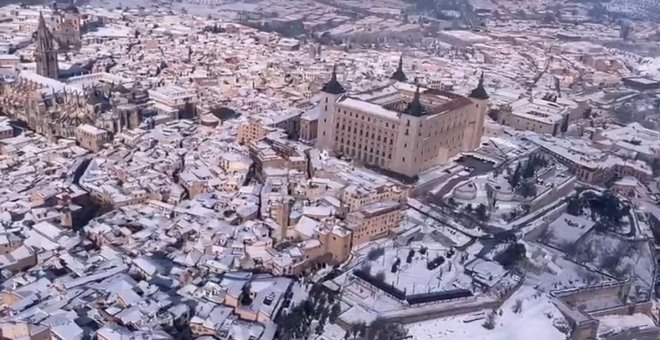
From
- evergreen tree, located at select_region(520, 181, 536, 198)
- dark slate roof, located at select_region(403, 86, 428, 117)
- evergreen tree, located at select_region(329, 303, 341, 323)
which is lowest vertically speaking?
evergreen tree, located at select_region(329, 303, 341, 323)

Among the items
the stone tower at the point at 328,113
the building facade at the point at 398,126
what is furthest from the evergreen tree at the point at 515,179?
the stone tower at the point at 328,113

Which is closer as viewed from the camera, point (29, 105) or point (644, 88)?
point (29, 105)

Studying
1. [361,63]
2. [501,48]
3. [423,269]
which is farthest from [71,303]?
[501,48]

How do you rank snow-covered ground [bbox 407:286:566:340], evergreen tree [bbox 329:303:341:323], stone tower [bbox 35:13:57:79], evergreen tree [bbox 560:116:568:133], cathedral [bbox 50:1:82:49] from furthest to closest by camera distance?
cathedral [bbox 50:1:82:49], stone tower [bbox 35:13:57:79], evergreen tree [bbox 560:116:568:133], snow-covered ground [bbox 407:286:566:340], evergreen tree [bbox 329:303:341:323]

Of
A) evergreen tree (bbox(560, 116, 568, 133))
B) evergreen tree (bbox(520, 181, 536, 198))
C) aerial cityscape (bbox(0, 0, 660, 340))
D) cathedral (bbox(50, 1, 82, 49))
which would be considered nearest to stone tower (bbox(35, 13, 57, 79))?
aerial cityscape (bbox(0, 0, 660, 340))

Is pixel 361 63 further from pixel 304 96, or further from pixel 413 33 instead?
pixel 413 33

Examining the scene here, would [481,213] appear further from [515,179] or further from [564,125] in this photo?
[564,125]

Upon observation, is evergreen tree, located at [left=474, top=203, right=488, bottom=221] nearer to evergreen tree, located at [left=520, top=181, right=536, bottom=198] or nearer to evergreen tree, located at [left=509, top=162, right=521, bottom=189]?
evergreen tree, located at [left=520, top=181, right=536, bottom=198]
